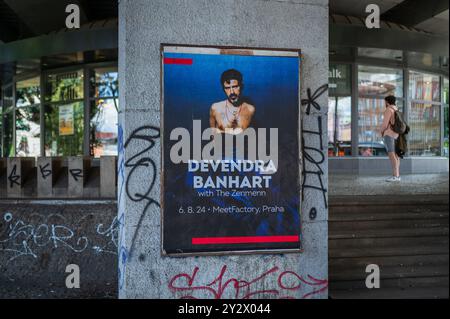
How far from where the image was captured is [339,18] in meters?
14.2

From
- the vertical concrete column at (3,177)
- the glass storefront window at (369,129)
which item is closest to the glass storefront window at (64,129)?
the glass storefront window at (369,129)

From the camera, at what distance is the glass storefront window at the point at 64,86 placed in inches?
598

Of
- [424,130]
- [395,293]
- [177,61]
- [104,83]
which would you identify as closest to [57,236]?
[177,61]

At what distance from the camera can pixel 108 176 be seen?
5.97 m

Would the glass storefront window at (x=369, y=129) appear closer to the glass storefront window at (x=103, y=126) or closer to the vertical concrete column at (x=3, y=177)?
the glass storefront window at (x=103, y=126)

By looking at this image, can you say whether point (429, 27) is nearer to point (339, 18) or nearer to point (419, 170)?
point (339, 18)

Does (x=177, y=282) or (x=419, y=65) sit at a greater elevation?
(x=419, y=65)

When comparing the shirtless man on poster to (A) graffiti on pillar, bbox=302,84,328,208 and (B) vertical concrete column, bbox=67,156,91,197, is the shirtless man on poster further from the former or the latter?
(B) vertical concrete column, bbox=67,156,91,197

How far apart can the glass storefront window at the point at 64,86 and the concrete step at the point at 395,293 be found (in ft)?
39.1

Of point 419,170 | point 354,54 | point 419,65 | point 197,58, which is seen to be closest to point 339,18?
point 354,54

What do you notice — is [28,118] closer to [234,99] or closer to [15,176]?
[15,176]
